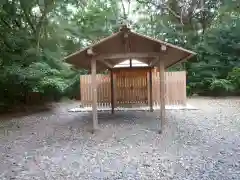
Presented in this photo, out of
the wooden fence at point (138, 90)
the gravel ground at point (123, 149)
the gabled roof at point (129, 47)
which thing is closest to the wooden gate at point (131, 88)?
the wooden fence at point (138, 90)

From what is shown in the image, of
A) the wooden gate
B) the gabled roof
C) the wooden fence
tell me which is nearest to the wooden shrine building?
the gabled roof

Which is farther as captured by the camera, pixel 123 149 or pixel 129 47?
pixel 129 47

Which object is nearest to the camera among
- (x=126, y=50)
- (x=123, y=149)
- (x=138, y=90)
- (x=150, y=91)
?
(x=123, y=149)

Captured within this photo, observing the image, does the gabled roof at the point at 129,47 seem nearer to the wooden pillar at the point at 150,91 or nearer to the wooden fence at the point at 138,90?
the wooden pillar at the point at 150,91

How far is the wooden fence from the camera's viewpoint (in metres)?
14.1

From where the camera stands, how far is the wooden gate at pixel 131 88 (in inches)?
553

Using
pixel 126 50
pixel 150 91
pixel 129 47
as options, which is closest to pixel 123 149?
pixel 126 50

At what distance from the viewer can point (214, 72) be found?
1833 centimetres

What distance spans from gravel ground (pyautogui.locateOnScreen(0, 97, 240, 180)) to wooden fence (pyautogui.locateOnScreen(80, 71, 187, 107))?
12.7 ft

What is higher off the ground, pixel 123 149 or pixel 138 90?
pixel 138 90

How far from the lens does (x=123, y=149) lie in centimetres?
633

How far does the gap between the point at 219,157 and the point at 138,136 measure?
2390 mm

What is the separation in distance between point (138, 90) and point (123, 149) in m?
7.93

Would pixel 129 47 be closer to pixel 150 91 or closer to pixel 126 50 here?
pixel 126 50
